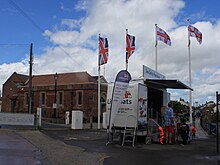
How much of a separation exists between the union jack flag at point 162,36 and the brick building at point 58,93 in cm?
2312

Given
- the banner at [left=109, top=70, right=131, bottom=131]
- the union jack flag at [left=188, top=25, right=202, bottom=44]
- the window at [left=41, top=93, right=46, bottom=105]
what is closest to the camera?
the banner at [left=109, top=70, right=131, bottom=131]

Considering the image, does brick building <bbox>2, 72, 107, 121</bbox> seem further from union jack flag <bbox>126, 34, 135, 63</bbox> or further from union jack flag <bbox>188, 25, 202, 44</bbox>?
union jack flag <bbox>188, 25, 202, 44</bbox>

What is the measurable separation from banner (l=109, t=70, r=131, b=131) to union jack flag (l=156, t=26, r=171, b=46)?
1065 centimetres

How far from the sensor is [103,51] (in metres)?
27.6

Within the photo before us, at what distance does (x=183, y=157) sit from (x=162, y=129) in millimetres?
4388

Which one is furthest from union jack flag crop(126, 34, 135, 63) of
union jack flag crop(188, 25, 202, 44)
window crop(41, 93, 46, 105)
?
window crop(41, 93, 46, 105)

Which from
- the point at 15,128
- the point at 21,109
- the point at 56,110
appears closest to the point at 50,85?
the point at 56,110

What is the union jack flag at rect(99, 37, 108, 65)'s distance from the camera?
2759 centimetres

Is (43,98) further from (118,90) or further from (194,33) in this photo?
(118,90)

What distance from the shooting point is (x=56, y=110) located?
54.4 m

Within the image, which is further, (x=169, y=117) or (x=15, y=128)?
(x=15, y=128)

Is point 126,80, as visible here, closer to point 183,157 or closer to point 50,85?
point 183,157

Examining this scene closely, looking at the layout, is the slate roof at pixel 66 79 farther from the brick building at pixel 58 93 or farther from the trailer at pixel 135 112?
the trailer at pixel 135 112

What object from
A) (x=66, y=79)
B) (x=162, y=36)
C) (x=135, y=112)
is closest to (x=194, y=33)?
(x=162, y=36)
